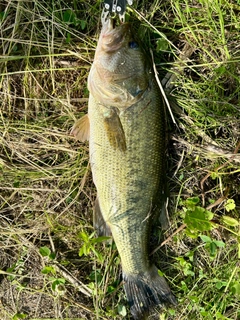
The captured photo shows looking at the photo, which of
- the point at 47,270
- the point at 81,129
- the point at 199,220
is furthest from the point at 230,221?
the point at 47,270

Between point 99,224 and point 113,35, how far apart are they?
1.18 metres

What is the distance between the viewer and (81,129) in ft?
7.25

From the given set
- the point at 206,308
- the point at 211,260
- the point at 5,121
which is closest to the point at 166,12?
the point at 5,121

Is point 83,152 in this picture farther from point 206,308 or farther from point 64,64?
point 206,308

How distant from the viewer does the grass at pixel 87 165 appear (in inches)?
89.7

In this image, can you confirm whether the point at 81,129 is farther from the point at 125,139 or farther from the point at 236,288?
the point at 236,288

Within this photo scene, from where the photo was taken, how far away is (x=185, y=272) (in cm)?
241

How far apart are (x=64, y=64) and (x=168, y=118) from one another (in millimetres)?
796

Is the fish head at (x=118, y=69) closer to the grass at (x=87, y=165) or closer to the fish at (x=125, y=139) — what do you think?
the fish at (x=125, y=139)

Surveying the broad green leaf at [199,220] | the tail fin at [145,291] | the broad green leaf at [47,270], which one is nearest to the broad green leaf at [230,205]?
the broad green leaf at [199,220]

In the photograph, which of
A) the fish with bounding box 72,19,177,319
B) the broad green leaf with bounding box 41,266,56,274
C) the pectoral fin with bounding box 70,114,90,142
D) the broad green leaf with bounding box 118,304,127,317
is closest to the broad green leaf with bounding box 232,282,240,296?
the fish with bounding box 72,19,177,319

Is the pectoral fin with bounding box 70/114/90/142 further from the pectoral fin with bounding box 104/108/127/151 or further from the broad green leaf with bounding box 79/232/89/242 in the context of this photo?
the broad green leaf with bounding box 79/232/89/242

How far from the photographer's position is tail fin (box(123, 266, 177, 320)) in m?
2.29

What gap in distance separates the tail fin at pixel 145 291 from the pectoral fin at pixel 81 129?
37.4 inches
